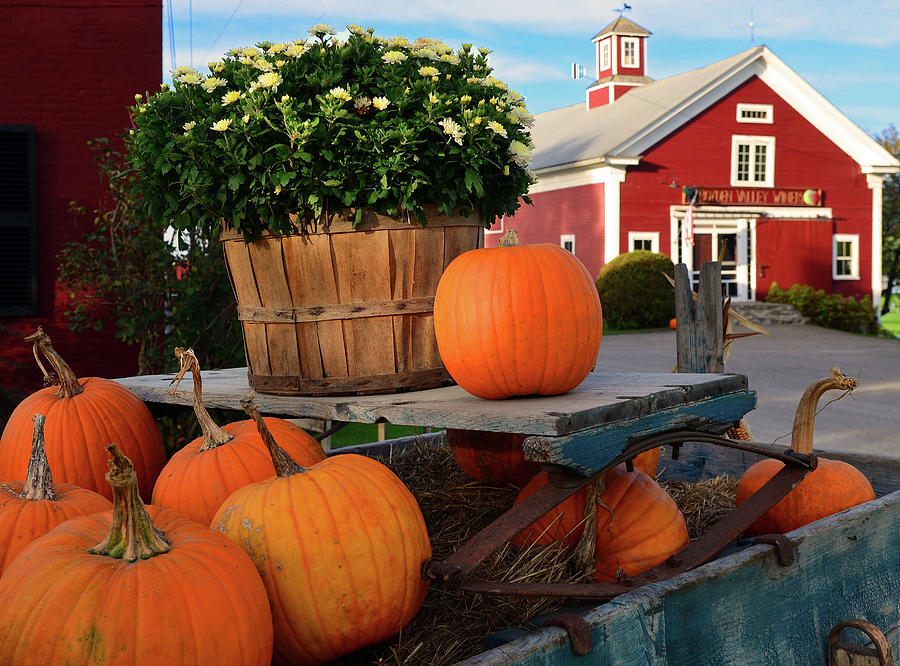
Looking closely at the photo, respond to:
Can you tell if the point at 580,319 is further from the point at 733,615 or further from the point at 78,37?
the point at 78,37

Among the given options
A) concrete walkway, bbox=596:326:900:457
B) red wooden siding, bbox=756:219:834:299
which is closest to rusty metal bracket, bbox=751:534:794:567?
concrete walkway, bbox=596:326:900:457

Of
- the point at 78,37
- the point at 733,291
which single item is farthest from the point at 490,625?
the point at 733,291

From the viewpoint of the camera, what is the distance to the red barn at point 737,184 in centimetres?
2342

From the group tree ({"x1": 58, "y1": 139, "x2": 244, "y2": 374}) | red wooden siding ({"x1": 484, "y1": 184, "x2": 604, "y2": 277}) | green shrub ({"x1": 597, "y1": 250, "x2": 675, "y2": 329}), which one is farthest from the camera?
red wooden siding ({"x1": 484, "y1": 184, "x2": 604, "y2": 277})

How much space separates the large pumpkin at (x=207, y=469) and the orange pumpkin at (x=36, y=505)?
0.60 ft

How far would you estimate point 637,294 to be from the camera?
67.7ft

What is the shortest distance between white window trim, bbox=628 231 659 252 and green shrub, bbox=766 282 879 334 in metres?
3.60

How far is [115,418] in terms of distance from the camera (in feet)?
8.23

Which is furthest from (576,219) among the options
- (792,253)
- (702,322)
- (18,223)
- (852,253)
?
(702,322)

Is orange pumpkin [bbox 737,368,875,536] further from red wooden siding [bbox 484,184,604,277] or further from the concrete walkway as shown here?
red wooden siding [bbox 484,184,604,277]

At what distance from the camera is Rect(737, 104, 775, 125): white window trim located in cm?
2440

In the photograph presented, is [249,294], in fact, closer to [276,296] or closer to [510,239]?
[276,296]

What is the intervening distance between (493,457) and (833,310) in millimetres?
21918

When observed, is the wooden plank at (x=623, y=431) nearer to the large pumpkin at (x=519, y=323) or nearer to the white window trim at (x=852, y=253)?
the large pumpkin at (x=519, y=323)
